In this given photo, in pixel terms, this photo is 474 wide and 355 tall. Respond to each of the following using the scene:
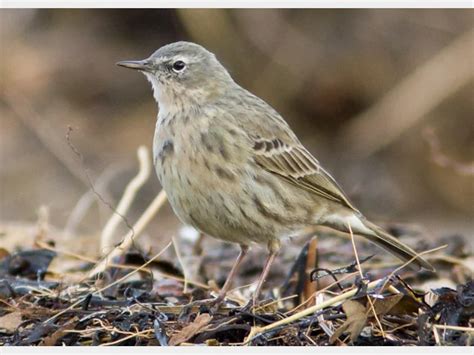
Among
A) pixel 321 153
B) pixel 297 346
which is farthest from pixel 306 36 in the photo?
pixel 297 346

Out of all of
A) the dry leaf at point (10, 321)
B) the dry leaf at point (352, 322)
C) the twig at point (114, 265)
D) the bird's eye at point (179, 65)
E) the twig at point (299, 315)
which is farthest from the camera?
the bird's eye at point (179, 65)

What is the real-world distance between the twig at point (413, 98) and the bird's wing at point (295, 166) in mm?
6808

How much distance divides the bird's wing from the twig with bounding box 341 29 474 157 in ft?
22.3

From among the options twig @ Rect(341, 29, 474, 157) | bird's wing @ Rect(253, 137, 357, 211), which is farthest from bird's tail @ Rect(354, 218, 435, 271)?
twig @ Rect(341, 29, 474, 157)

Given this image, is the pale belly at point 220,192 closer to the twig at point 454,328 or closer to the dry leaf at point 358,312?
the dry leaf at point 358,312

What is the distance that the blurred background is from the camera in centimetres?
1375

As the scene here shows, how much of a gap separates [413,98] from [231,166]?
7.94 metres

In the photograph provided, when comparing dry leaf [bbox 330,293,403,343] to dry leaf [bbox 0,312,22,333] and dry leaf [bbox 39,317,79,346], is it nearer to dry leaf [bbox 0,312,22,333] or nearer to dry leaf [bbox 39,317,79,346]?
dry leaf [bbox 39,317,79,346]

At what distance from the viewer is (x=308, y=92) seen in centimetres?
1417

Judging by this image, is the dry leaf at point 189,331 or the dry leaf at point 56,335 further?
the dry leaf at point 56,335

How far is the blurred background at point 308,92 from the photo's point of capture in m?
13.8

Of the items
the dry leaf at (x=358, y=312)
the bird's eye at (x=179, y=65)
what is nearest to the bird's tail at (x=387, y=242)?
the bird's eye at (x=179, y=65)

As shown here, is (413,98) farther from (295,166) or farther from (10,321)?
(10,321)
